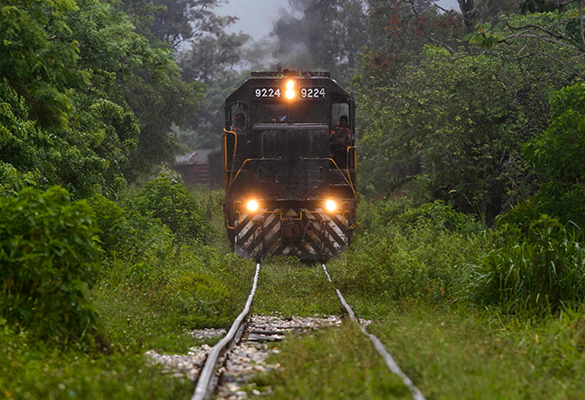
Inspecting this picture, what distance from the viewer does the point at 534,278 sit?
9.16 metres

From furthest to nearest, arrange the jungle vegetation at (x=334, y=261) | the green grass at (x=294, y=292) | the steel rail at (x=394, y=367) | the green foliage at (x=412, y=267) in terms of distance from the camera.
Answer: the green foliage at (x=412, y=267) < the green grass at (x=294, y=292) < the jungle vegetation at (x=334, y=261) < the steel rail at (x=394, y=367)

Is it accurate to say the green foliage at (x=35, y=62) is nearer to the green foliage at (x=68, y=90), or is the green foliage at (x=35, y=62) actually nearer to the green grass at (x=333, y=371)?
the green foliage at (x=68, y=90)

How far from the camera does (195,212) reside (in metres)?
20.4

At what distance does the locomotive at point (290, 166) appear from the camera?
15711mm

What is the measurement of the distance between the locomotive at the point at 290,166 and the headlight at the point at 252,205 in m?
0.02

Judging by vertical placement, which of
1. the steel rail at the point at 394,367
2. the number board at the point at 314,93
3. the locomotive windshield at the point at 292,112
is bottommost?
the steel rail at the point at 394,367

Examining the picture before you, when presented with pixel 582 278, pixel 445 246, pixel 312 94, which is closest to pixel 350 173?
pixel 312 94

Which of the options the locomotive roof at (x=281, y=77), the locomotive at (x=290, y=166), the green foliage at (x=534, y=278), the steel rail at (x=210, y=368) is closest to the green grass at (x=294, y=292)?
the locomotive at (x=290, y=166)

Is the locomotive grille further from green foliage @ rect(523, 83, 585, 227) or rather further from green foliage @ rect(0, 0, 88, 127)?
green foliage @ rect(0, 0, 88, 127)

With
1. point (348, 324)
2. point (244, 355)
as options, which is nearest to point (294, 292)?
point (348, 324)

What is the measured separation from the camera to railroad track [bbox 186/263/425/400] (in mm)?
5158

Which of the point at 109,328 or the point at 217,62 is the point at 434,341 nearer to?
the point at 109,328

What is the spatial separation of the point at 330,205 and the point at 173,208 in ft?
18.8

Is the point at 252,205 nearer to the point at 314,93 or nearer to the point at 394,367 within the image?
the point at 314,93
